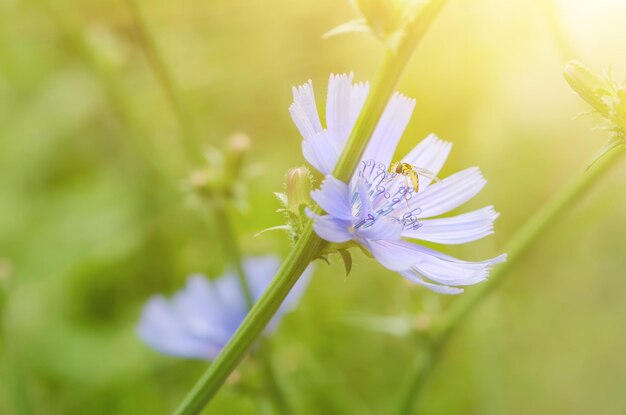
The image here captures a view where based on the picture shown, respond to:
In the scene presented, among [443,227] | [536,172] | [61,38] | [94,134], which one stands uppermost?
[61,38]

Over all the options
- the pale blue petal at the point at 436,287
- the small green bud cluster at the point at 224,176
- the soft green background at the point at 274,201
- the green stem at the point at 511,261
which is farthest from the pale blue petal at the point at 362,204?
the soft green background at the point at 274,201

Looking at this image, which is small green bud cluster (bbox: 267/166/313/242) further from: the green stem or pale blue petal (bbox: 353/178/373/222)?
the green stem

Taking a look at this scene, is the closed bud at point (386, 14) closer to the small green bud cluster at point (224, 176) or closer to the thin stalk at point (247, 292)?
the thin stalk at point (247, 292)

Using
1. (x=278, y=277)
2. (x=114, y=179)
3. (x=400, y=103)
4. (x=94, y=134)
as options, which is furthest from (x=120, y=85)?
(x=278, y=277)

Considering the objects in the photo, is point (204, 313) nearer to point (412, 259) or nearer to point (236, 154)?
point (236, 154)

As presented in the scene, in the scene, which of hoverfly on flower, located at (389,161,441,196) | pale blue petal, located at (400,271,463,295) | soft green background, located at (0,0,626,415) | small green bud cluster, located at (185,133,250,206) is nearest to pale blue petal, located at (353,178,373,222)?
pale blue petal, located at (400,271,463,295)

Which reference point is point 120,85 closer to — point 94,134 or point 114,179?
point 114,179
